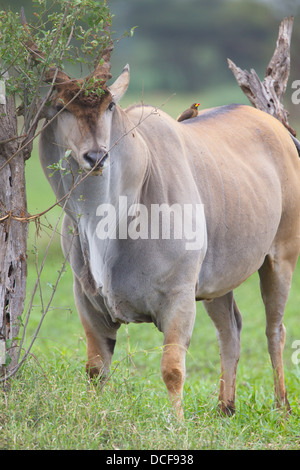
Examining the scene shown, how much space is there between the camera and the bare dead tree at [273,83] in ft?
17.6

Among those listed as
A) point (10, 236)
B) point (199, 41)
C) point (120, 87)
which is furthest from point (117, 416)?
point (199, 41)

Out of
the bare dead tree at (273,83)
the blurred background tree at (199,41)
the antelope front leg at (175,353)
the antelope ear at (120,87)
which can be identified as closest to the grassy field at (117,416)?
the antelope front leg at (175,353)

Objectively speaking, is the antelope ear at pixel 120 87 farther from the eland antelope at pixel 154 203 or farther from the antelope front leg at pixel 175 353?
the antelope front leg at pixel 175 353

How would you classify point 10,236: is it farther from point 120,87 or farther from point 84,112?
point 120,87

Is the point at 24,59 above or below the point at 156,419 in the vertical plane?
above

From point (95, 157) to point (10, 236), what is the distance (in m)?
0.68

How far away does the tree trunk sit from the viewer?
369 cm

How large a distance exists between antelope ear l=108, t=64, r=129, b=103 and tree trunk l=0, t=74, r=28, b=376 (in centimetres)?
50

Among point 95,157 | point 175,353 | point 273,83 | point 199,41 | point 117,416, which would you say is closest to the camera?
point 95,157

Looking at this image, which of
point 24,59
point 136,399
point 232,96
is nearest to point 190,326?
point 136,399

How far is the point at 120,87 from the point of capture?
3686 mm

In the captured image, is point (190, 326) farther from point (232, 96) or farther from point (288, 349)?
point (232, 96)

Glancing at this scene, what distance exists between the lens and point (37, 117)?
3549 mm

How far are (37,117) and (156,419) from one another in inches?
57.8
